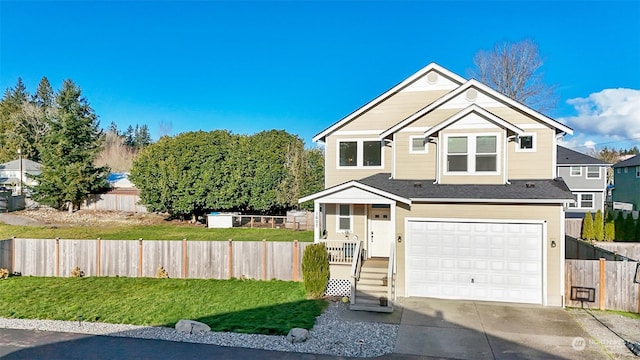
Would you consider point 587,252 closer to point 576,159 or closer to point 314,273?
point 314,273

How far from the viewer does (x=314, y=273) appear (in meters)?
11.6

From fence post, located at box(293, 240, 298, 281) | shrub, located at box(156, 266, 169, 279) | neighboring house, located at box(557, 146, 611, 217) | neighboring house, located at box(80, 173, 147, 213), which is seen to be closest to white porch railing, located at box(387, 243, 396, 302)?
fence post, located at box(293, 240, 298, 281)

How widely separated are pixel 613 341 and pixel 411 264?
5132 mm

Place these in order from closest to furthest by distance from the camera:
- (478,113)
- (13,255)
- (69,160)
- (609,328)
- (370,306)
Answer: (609,328)
(370,306)
(478,113)
(13,255)
(69,160)

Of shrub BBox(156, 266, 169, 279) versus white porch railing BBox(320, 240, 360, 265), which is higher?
white porch railing BBox(320, 240, 360, 265)

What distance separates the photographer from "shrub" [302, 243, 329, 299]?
1162 centimetres

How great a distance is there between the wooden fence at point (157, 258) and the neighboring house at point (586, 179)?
2974cm

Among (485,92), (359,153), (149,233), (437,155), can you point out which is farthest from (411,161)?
(149,233)

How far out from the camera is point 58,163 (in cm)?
3091

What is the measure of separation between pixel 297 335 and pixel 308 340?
0.93 ft

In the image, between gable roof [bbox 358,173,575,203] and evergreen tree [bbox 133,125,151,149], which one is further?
evergreen tree [bbox 133,125,151,149]

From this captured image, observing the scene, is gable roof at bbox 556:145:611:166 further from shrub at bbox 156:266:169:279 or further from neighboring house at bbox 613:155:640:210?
shrub at bbox 156:266:169:279

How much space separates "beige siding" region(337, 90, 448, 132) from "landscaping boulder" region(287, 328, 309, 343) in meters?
8.83

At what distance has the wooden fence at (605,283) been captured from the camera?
34.3 ft
